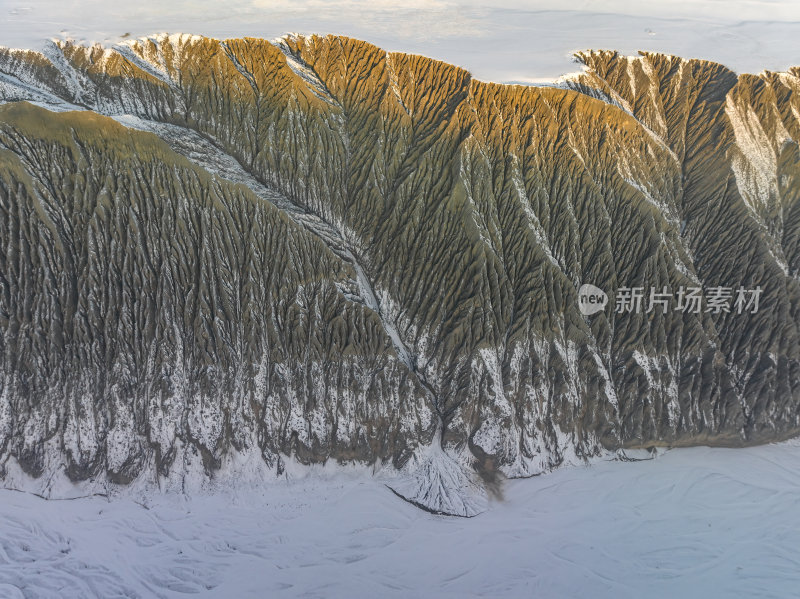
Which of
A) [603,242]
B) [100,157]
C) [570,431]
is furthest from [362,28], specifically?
[570,431]

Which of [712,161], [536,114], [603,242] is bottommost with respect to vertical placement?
[603,242]

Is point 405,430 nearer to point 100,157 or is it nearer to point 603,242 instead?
point 603,242

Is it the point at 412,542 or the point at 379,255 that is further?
the point at 379,255

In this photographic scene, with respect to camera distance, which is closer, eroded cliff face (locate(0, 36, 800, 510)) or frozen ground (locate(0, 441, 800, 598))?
frozen ground (locate(0, 441, 800, 598))

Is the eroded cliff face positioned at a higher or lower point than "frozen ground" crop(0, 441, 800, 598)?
higher
